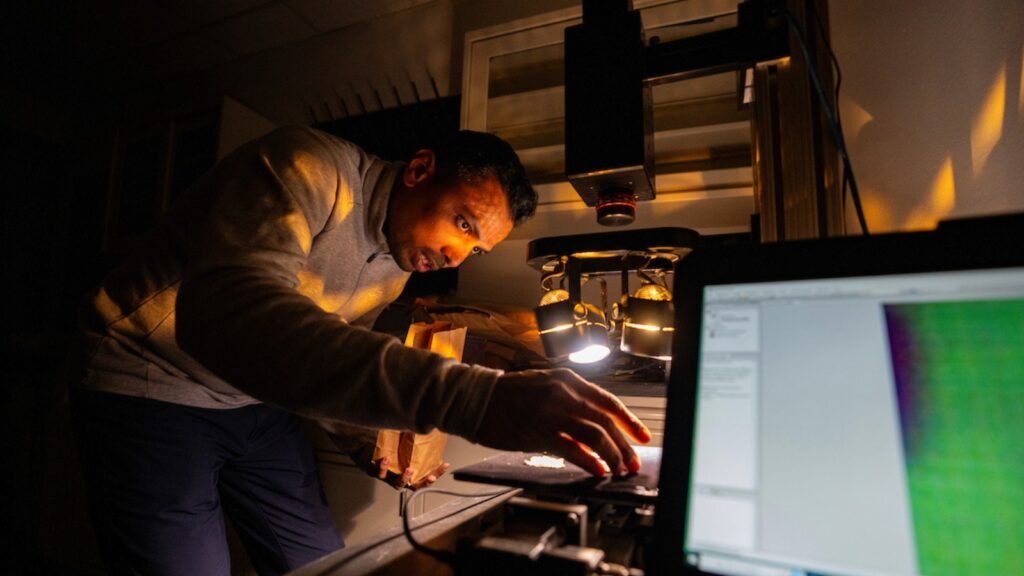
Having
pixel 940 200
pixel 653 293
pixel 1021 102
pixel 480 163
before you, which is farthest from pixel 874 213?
pixel 480 163

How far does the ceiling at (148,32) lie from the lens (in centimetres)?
202

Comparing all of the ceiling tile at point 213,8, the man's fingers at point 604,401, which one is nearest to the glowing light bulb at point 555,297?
the man's fingers at point 604,401

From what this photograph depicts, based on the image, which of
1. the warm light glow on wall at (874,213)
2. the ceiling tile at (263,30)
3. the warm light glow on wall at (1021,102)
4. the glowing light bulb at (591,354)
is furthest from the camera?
the ceiling tile at (263,30)

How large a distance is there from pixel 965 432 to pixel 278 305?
1.81 feet

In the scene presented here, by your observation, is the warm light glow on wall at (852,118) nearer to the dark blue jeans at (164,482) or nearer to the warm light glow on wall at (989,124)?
the warm light glow on wall at (989,124)

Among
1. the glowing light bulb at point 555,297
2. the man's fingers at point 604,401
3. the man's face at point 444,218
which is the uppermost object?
the man's face at point 444,218

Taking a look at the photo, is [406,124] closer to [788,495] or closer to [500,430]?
[500,430]

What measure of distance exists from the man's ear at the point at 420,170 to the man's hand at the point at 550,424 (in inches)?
25.6

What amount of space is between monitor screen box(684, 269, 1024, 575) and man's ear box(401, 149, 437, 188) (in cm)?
78

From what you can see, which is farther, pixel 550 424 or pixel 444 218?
pixel 444 218

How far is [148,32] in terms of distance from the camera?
7.24 ft

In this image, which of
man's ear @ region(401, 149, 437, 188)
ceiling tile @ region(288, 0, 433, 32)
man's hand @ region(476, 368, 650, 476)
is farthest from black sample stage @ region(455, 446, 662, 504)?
ceiling tile @ region(288, 0, 433, 32)

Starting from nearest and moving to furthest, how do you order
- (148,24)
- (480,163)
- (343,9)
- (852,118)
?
(852,118) → (480,163) → (343,9) → (148,24)

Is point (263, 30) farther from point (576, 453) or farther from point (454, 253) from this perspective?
point (576, 453)
